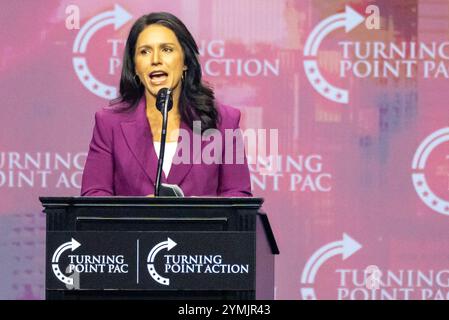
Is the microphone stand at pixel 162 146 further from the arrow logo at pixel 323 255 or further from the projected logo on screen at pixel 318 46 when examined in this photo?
the arrow logo at pixel 323 255

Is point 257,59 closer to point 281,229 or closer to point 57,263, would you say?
point 281,229

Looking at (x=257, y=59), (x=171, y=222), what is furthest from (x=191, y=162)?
(x=257, y=59)

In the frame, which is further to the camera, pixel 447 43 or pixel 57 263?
pixel 447 43

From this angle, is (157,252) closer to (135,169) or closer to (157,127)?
(135,169)

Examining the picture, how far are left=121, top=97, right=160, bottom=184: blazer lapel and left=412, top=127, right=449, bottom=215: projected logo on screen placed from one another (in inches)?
72.3

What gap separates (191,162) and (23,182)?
5.63 feet

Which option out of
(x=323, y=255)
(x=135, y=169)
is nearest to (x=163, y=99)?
(x=135, y=169)

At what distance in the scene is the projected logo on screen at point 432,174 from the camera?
5.76 m

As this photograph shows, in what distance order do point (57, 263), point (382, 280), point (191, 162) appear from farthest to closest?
1. point (382, 280)
2. point (191, 162)
3. point (57, 263)

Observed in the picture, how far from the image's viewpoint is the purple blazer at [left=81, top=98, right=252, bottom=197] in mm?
4301

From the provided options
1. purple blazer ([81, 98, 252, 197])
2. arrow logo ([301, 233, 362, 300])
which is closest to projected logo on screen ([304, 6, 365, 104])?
arrow logo ([301, 233, 362, 300])

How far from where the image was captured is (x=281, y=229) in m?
5.77

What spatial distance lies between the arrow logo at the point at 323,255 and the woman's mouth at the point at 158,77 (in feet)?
5.48

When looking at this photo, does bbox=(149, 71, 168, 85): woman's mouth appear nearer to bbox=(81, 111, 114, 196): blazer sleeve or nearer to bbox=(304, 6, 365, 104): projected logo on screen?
bbox=(81, 111, 114, 196): blazer sleeve
